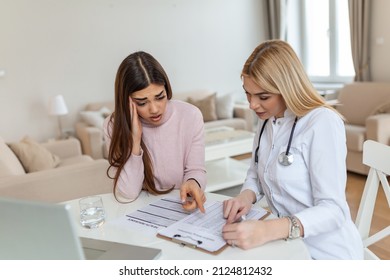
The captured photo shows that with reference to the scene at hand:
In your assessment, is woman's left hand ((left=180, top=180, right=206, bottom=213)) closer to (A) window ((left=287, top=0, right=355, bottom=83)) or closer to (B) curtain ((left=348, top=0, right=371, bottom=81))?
(B) curtain ((left=348, top=0, right=371, bottom=81))

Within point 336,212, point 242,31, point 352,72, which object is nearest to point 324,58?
point 352,72

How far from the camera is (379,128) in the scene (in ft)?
11.2

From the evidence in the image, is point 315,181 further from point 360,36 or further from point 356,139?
point 360,36

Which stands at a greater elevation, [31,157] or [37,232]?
[37,232]

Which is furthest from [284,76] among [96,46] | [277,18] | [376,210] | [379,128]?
[277,18]

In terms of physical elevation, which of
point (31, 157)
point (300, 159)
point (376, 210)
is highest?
point (300, 159)

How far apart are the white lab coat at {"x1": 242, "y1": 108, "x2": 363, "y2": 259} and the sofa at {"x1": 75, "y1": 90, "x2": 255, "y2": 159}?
10.6ft

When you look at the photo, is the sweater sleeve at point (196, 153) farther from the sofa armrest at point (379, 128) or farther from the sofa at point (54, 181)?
the sofa armrest at point (379, 128)

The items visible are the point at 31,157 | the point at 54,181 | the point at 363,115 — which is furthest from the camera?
Result: the point at 363,115

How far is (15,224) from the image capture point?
69cm

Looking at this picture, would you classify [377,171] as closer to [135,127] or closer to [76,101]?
[135,127]

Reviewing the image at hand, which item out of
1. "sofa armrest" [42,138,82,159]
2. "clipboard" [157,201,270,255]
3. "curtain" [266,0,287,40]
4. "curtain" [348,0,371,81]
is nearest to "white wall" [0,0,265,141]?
"curtain" [266,0,287,40]

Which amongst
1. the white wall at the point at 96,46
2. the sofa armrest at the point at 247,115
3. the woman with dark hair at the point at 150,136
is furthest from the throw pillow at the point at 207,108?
the woman with dark hair at the point at 150,136

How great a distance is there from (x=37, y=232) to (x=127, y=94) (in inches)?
35.7
